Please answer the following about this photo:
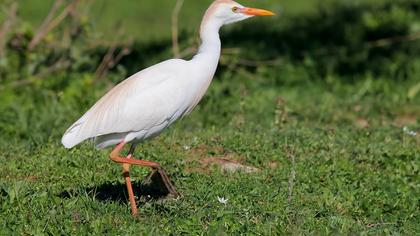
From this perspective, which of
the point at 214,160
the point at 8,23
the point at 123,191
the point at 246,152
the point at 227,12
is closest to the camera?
the point at 227,12

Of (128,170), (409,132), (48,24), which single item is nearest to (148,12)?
(48,24)

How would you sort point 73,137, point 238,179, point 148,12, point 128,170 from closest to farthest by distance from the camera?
point 73,137 → point 128,170 → point 238,179 → point 148,12

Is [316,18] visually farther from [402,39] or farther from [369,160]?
[369,160]

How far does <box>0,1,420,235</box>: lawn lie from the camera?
18.2 feet

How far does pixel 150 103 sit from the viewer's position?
5.70 meters

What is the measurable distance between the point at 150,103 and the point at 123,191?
2.49 ft

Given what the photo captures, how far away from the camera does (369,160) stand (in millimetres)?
7020

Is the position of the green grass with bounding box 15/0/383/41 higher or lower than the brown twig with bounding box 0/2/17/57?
lower

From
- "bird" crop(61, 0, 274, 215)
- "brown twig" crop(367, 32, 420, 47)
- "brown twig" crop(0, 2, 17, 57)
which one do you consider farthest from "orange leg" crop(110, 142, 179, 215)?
"brown twig" crop(367, 32, 420, 47)

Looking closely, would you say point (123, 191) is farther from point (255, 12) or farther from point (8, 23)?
point (8, 23)

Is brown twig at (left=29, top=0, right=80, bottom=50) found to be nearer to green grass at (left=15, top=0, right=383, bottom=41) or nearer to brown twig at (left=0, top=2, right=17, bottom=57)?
brown twig at (left=0, top=2, right=17, bottom=57)

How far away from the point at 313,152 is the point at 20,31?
13.3 feet

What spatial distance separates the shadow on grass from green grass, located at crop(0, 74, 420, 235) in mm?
16

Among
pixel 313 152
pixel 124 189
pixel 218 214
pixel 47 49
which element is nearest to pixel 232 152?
pixel 313 152
